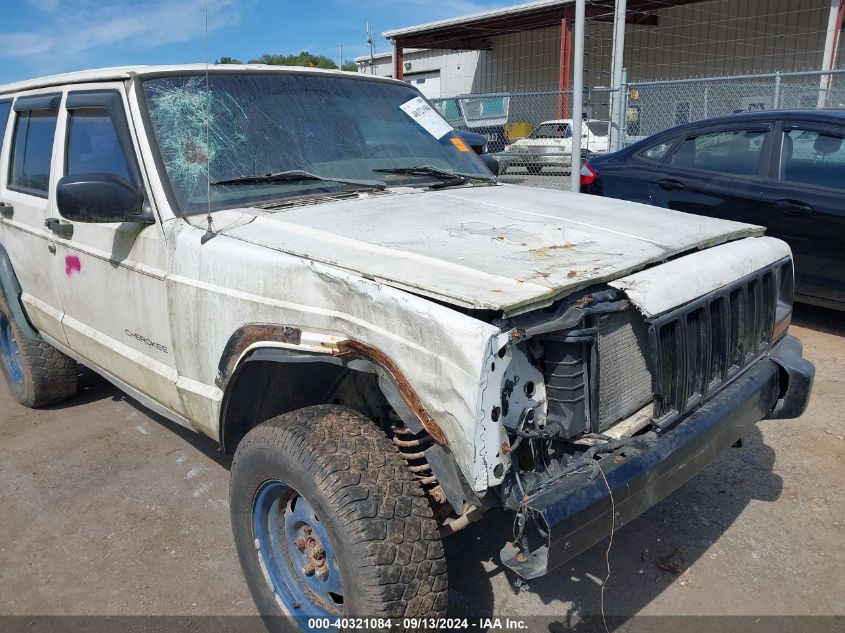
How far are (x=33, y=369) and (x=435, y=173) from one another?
2914 mm

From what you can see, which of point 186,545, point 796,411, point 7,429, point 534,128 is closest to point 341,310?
point 186,545

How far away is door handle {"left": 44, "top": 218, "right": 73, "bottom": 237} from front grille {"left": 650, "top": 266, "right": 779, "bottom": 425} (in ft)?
9.32

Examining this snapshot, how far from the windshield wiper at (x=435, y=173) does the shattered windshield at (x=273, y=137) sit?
0.02m

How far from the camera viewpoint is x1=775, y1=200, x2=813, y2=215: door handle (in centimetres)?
530

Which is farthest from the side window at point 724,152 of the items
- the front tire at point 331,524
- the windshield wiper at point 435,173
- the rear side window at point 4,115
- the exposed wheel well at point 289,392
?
the rear side window at point 4,115

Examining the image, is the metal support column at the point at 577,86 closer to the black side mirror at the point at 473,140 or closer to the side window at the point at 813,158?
the side window at the point at 813,158

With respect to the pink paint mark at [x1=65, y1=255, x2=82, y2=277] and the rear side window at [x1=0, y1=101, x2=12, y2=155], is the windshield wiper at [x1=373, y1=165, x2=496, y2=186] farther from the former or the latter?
the rear side window at [x1=0, y1=101, x2=12, y2=155]

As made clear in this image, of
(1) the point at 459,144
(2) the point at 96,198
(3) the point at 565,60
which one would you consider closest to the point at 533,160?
(1) the point at 459,144

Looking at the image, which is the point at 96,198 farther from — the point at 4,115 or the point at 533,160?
the point at 533,160

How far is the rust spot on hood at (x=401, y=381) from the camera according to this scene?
1.92 metres

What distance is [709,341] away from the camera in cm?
236

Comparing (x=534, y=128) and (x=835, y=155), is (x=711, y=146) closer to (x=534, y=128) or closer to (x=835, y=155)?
(x=835, y=155)

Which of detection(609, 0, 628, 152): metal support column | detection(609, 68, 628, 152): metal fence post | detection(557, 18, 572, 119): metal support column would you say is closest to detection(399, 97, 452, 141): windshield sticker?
detection(609, 0, 628, 152): metal support column

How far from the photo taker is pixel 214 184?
9.37 feet
